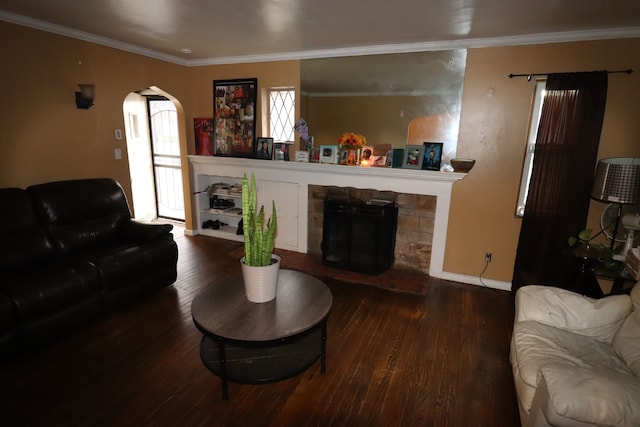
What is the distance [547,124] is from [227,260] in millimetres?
3563

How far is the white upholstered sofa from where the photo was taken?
1284mm

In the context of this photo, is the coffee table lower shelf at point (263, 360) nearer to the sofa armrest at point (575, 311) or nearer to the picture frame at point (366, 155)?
the sofa armrest at point (575, 311)

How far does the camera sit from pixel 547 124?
2916mm

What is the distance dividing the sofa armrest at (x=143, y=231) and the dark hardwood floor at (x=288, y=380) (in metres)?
0.59

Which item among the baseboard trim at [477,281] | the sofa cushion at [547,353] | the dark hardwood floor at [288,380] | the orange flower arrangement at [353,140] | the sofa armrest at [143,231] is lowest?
the dark hardwood floor at [288,380]

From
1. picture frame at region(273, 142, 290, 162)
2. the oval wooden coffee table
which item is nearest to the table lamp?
the oval wooden coffee table

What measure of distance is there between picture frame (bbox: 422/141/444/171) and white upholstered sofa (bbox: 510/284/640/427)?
1.58 metres

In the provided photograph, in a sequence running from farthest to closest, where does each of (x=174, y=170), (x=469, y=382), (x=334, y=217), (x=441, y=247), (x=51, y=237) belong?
1. (x=174, y=170)
2. (x=334, y=217)
3. (x=441, y=247)
4. (x=51, y=237)
5. (x=469, y=382)

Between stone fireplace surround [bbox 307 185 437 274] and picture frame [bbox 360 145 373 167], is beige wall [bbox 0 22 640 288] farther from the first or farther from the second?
picture frame [bbox 360 145 373 167]

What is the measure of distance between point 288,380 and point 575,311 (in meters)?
1.77

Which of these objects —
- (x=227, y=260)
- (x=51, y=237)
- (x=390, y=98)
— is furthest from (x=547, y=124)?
(x=51, y=237)

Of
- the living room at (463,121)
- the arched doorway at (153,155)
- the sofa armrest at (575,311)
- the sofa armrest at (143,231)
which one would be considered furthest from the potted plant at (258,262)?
the arched doorway at (153,155)

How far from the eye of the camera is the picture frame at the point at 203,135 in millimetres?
4547

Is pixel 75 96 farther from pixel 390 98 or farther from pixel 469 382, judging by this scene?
pixel 469 382
